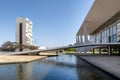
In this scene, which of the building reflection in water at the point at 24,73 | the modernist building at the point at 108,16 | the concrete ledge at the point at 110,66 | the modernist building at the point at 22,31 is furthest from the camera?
the modernist building at the point at 22,31

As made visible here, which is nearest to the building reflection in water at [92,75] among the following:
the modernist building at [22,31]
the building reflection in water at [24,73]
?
the building reflection in water at [24,73]

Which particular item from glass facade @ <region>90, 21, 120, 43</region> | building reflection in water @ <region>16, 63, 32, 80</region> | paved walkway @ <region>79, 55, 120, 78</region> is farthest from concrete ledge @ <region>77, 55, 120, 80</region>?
glass facade @ <region>90, 21, 120, 43</region>

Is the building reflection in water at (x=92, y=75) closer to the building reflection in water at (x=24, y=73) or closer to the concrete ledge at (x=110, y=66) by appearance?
the concrete ledge at (x=110, y=66)

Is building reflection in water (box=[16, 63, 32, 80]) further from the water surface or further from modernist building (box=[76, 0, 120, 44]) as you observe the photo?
modernist building (box=[76, 0, 120, 44])

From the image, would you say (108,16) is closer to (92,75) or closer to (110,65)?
(110,65)

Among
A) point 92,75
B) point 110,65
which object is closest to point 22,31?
point 110,65

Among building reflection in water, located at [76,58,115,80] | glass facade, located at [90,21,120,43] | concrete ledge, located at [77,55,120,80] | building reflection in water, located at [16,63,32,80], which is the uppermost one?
glass facade, located at [90,21,120,43]

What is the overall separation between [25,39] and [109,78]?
8771cm

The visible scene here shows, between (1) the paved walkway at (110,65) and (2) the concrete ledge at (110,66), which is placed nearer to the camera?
(2) the concrete ledge at (110,66)

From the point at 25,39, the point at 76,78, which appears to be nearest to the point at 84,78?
the point at 76,78

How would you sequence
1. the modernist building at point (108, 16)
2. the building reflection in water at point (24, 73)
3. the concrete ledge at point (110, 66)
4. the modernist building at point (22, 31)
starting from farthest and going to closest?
the modernist building at point (22, 31) < the modernist building at point (108, 16) < the concrete ledge at point (110, 66) < the building reflection in water at point (24, 73)

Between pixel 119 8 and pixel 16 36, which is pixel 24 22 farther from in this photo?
pixel 119 8

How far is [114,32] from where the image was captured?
35156mm

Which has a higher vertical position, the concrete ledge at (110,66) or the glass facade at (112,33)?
the glass facade at (112,33)
